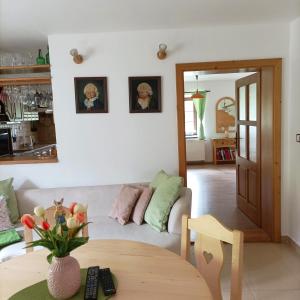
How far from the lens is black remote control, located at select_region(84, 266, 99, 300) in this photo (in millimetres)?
1211

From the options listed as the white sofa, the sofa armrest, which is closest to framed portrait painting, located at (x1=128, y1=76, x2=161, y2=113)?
the white sofa

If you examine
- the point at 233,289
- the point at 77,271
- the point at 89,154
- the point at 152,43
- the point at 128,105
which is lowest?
the point at 233,289

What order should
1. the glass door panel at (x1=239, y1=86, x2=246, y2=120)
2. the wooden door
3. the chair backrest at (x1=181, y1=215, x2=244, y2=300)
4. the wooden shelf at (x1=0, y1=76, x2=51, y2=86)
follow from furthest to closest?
the glass door panel at (x1=239, y1=86, x2=246, y2=120) < the wooden door < the wooden shelf at (x1=0, y1=76, x2=51, y2=86) < the chair backrest at (x1=181, y1=215, x2=244, y2=300)

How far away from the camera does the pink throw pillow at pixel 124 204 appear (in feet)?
9.13

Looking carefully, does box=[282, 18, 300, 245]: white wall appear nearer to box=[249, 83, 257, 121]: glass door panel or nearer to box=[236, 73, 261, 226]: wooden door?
box=[236, 73, 261, 226]: wooden door

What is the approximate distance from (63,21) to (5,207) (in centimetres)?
188

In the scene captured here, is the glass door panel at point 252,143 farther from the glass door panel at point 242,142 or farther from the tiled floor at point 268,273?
the tiled floor at point 268,273

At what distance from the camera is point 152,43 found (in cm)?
314

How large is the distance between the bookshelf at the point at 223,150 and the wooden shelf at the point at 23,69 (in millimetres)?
5737

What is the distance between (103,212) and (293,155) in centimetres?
209

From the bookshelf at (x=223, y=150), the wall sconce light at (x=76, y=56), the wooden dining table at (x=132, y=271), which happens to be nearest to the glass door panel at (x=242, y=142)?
the wall sconce light at (x=76, y=56)

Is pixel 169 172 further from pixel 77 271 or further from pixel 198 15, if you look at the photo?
pixel 77 271

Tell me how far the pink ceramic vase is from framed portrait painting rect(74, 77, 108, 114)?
221cm

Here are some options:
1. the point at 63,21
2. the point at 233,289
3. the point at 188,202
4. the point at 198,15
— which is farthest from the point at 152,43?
the point at 233,289
